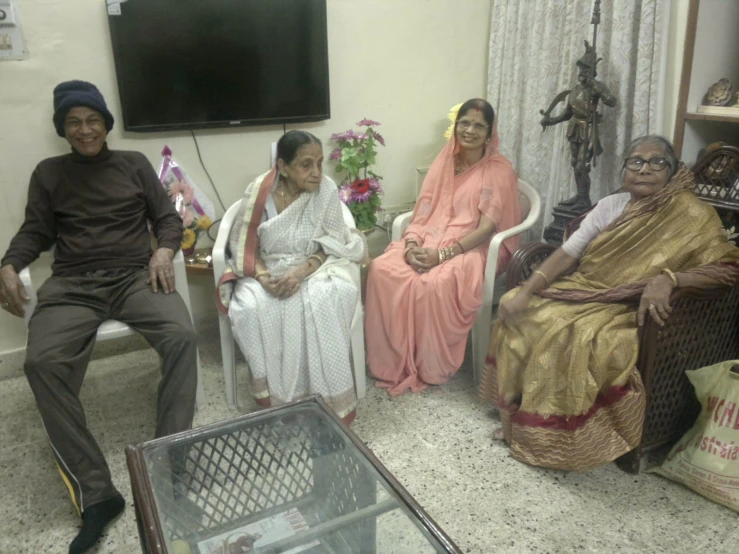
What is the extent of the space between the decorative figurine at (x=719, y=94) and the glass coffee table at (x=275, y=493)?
180 cm

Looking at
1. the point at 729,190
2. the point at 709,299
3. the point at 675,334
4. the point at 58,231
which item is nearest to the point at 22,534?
the point at 58,231

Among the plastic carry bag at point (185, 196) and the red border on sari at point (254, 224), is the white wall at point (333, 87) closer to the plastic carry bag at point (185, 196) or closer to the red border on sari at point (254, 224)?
the plastic carry bag at point (185, 196)

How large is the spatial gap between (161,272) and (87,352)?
0.36 m

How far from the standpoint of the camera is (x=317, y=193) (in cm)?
223

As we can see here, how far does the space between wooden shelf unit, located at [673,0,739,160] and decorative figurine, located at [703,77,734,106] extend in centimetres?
2

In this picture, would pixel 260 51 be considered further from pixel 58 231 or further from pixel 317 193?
pixel 58 231

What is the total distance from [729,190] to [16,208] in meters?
2.70

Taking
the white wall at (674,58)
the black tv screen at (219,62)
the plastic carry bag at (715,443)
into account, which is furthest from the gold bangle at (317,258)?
the white wall at (674,58)

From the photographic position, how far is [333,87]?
2.86 m

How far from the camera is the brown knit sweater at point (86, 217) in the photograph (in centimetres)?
206

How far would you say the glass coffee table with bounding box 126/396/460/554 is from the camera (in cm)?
114

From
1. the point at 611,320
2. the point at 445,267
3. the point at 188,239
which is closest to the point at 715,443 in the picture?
the point at 611,320

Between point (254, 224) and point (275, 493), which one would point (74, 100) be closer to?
point (254, 224)

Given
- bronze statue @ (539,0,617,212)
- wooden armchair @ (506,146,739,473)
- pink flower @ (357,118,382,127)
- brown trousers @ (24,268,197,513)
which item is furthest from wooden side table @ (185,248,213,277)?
bronze statue @ (539,0,617,212)
